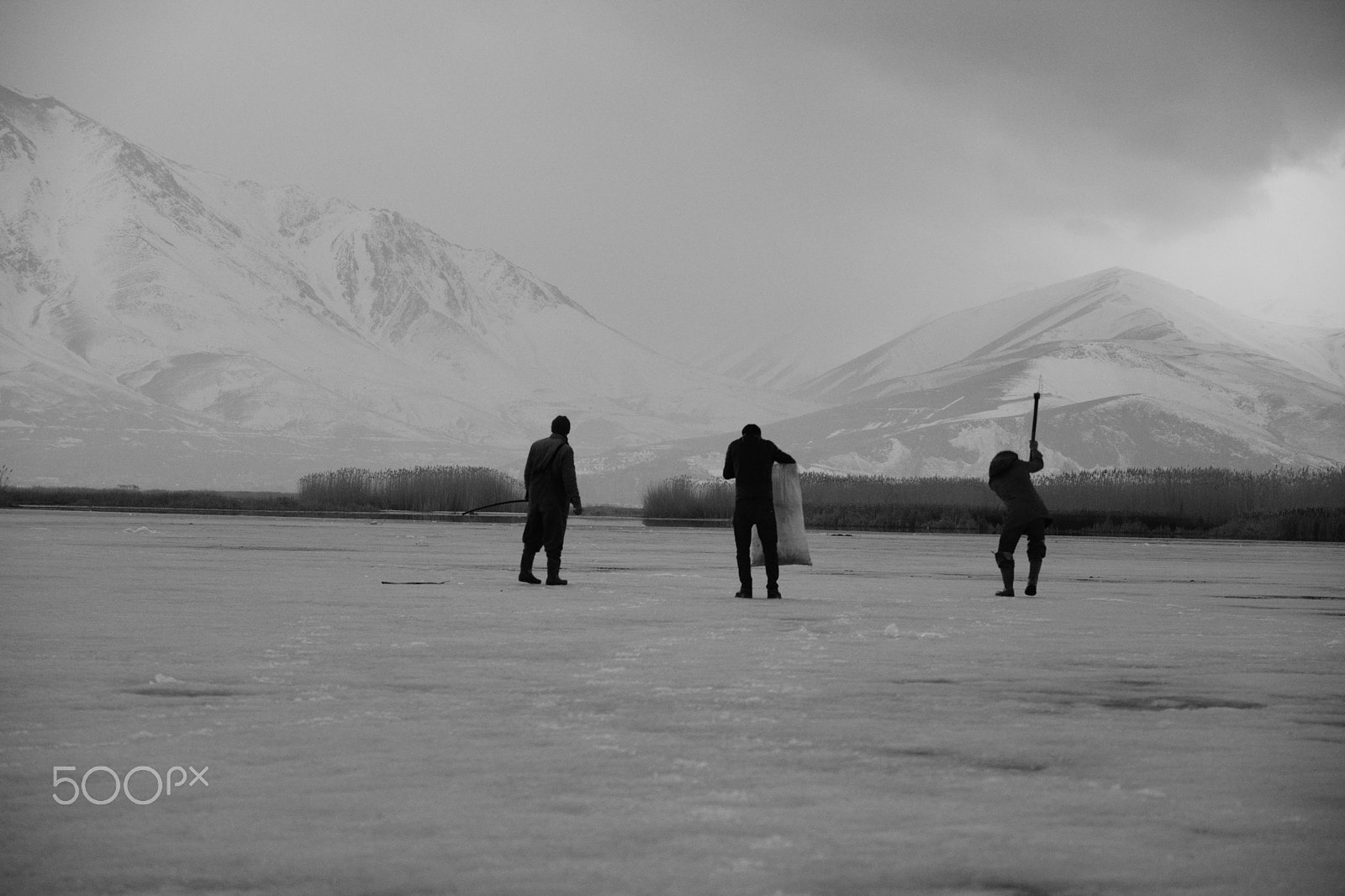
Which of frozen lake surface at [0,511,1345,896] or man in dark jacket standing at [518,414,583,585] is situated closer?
frozen lake surface at [0,511,1345,896]

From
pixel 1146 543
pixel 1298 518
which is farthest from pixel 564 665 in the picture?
pixel 1298 518

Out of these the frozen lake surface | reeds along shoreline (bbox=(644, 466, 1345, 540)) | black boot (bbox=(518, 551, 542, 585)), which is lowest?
the frozen lake surface

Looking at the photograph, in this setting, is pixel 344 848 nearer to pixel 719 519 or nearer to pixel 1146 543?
pixel 1146 543

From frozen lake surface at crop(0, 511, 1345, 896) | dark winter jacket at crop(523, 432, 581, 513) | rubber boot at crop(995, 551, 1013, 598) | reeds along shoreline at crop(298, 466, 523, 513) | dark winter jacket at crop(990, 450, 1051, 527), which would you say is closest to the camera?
frozen lake surface at crop(0, 511, 1345, 896)

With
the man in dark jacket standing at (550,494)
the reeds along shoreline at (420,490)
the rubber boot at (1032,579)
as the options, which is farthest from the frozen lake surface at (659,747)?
the reeds along shoreline at (420,490)

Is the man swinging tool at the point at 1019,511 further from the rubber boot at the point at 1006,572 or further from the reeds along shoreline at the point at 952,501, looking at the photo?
the reeds along shoreline at the point at 952,501

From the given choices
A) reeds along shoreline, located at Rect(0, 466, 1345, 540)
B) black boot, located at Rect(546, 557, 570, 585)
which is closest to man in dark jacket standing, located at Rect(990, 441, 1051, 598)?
black boot, located at Rect(546, 557, 570, 585)

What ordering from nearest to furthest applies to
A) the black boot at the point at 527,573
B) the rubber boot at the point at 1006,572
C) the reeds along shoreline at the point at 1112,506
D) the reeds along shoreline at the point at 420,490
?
the rubber boot at the point at 1006,572 → the black boot at the point at 527,573 → the reeds along shoreline at the point at 1112,506 → the reeds along shoreline at the point at 420,490

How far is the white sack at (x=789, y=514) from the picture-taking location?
17.9 meters

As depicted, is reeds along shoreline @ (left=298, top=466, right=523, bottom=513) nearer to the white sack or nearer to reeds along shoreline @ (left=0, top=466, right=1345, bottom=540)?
reeds along shoreline @ (left=0, top=466, right=1345, bottom=540)

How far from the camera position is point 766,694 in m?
7.98

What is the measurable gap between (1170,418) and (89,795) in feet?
568

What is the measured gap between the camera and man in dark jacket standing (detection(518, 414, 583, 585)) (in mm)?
16844

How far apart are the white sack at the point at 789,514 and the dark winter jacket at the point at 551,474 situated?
2222mm
